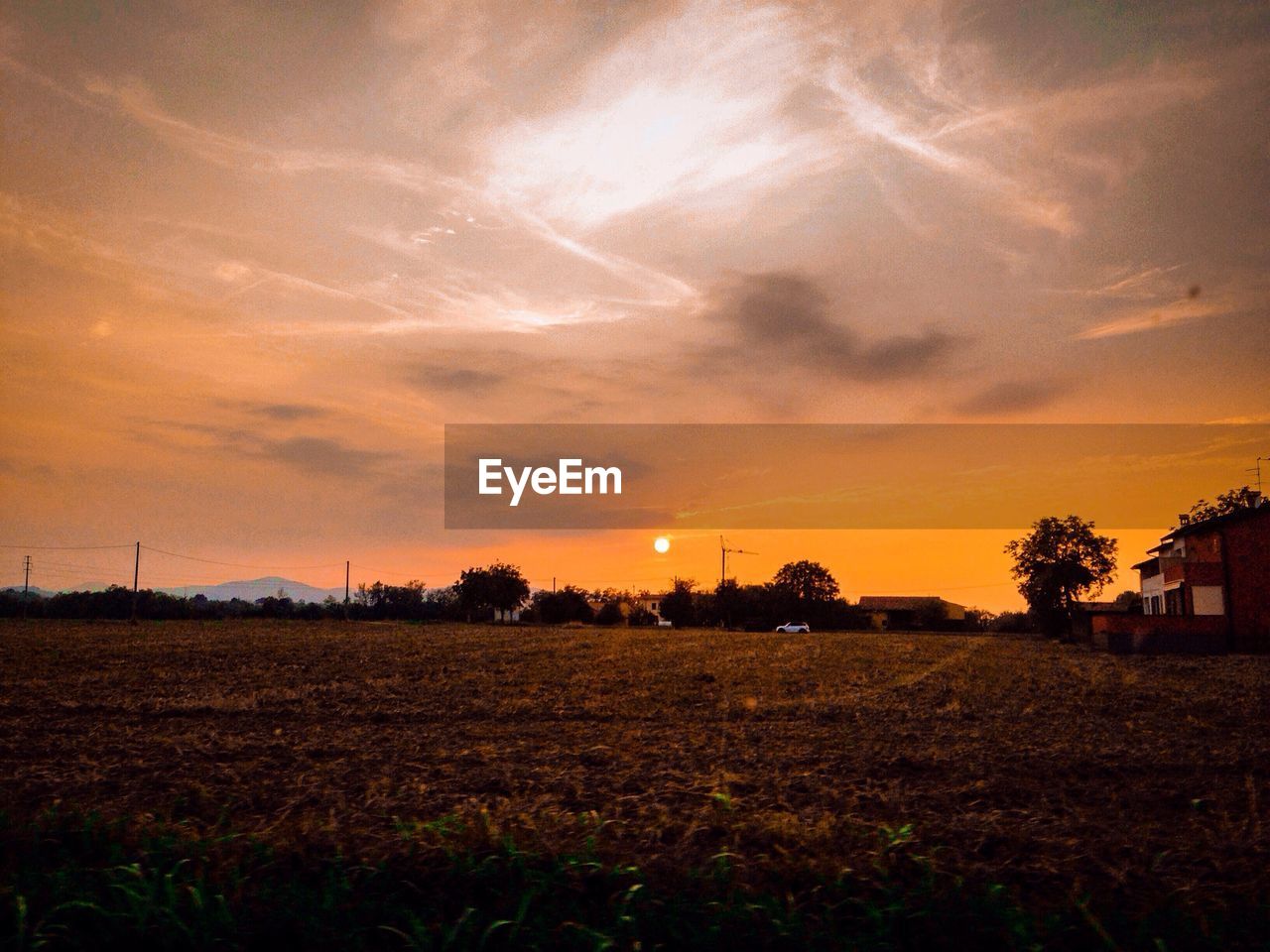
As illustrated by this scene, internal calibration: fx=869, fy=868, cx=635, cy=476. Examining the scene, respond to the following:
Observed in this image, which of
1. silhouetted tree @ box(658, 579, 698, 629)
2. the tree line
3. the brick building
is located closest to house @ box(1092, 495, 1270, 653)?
the brick building

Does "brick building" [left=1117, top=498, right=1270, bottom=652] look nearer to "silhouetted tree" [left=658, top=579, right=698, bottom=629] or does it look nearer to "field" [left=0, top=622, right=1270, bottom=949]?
"field" [left=0, top=622, right=1270, bottom=949]

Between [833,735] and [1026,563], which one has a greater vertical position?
[1026,563]

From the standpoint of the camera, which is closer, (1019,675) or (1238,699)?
(1238,699)

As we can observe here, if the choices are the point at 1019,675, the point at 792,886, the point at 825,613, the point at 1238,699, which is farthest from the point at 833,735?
the point at 825,613

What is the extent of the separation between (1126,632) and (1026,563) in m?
39.5

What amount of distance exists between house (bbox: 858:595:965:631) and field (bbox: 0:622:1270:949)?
3731 inches

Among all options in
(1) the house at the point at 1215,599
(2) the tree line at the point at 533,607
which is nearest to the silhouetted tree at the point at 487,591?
(2) the tree line at the point at 533,607

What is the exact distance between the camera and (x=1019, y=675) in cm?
2175

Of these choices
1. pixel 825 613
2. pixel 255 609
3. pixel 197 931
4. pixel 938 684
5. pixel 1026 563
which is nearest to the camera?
pixel 197 931

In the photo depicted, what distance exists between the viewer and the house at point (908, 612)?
111194 millimetres

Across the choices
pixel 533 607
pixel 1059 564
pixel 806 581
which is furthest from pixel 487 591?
pixel 1059 564

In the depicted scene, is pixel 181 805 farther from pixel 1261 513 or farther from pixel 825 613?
pixel 825 613

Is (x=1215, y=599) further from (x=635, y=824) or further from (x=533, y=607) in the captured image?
(x=533, y=607)

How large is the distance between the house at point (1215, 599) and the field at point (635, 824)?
2259cm
